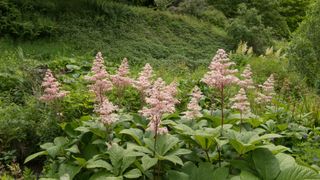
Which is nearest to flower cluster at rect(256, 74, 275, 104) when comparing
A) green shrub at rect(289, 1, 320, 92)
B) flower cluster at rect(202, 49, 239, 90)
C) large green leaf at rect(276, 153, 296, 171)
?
flower cluster at rect(202, 49, 239, 90)

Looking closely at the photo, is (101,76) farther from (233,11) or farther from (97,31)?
(233,11)

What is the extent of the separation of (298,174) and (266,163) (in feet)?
0.90

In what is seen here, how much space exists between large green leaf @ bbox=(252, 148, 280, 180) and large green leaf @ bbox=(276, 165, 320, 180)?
0.06 m

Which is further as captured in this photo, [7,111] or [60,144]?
[7,111]

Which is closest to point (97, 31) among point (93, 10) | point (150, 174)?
point (93, 10)

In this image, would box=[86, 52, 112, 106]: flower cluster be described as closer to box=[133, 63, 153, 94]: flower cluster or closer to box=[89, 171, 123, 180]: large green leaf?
box=[133, 63, 153, 94]: flower cluster

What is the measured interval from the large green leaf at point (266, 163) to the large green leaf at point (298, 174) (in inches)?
2.5

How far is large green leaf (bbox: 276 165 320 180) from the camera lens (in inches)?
140

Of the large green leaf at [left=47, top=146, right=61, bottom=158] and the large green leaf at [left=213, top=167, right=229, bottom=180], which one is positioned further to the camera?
the large green leaf at [left=47, top=146, right=61, bottom=158]

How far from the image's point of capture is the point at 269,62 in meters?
13.2

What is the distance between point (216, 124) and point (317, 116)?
106 inches

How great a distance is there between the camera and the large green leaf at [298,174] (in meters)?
3.57

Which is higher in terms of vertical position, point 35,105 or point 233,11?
point 35,105

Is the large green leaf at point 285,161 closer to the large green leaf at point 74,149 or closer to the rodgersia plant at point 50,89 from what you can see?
the large green leaf at point 74,149
